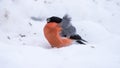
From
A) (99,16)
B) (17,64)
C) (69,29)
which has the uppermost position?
(99,16)

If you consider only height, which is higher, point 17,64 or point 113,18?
point 113,18

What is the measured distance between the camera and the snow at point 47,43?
12.3 feet

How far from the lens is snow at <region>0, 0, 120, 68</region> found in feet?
12.3

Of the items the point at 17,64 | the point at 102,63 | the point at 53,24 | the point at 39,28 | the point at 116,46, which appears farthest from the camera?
the point at 39,28

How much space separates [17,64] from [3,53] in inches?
11.1

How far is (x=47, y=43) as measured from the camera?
5.58 meters

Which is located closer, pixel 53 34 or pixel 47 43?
pixel 53 34

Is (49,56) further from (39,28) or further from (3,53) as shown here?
(39,28)

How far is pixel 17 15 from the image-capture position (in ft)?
20.4

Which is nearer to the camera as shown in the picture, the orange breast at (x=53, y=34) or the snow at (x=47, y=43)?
the snow at (x=47, y=43)

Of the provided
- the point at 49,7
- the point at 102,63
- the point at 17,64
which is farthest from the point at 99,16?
the point at 17,64

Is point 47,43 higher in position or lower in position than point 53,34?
lower

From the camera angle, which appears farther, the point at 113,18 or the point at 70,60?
the point at 113,18

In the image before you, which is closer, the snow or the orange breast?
the snow
